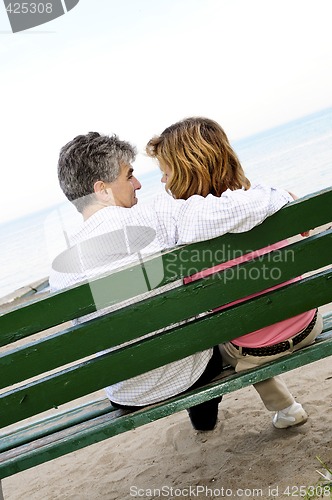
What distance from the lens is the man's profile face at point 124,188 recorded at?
9.68ft

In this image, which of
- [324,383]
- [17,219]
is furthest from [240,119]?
[324,383]

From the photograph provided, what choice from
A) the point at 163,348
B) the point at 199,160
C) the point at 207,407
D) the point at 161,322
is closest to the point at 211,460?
the point at 207,407

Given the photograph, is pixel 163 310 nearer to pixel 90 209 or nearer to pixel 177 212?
pixel 177 212

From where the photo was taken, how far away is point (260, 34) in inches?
2152

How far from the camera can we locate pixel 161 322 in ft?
7.82

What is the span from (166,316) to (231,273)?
0.27 meters

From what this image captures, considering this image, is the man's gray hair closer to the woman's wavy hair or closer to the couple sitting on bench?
the couple sitting on bench

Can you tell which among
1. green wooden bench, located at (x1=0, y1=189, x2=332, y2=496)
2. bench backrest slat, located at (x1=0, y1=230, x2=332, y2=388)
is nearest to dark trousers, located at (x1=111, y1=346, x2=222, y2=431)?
green wooden bench, located at (x1=0, y1=189, x2=332, y2=496)

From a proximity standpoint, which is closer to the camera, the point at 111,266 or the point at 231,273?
the point at 231,273

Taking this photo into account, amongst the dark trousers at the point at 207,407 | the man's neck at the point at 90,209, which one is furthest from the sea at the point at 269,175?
the man's neck at the point at 90,209

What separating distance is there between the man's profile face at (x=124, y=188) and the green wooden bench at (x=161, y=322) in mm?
Answer: 713

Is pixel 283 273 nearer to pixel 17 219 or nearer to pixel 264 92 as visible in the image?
pixel 264 92

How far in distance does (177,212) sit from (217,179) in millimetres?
340

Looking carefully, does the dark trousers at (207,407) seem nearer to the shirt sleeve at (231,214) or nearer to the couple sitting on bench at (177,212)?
the couple sitting on bench at (177,212)
